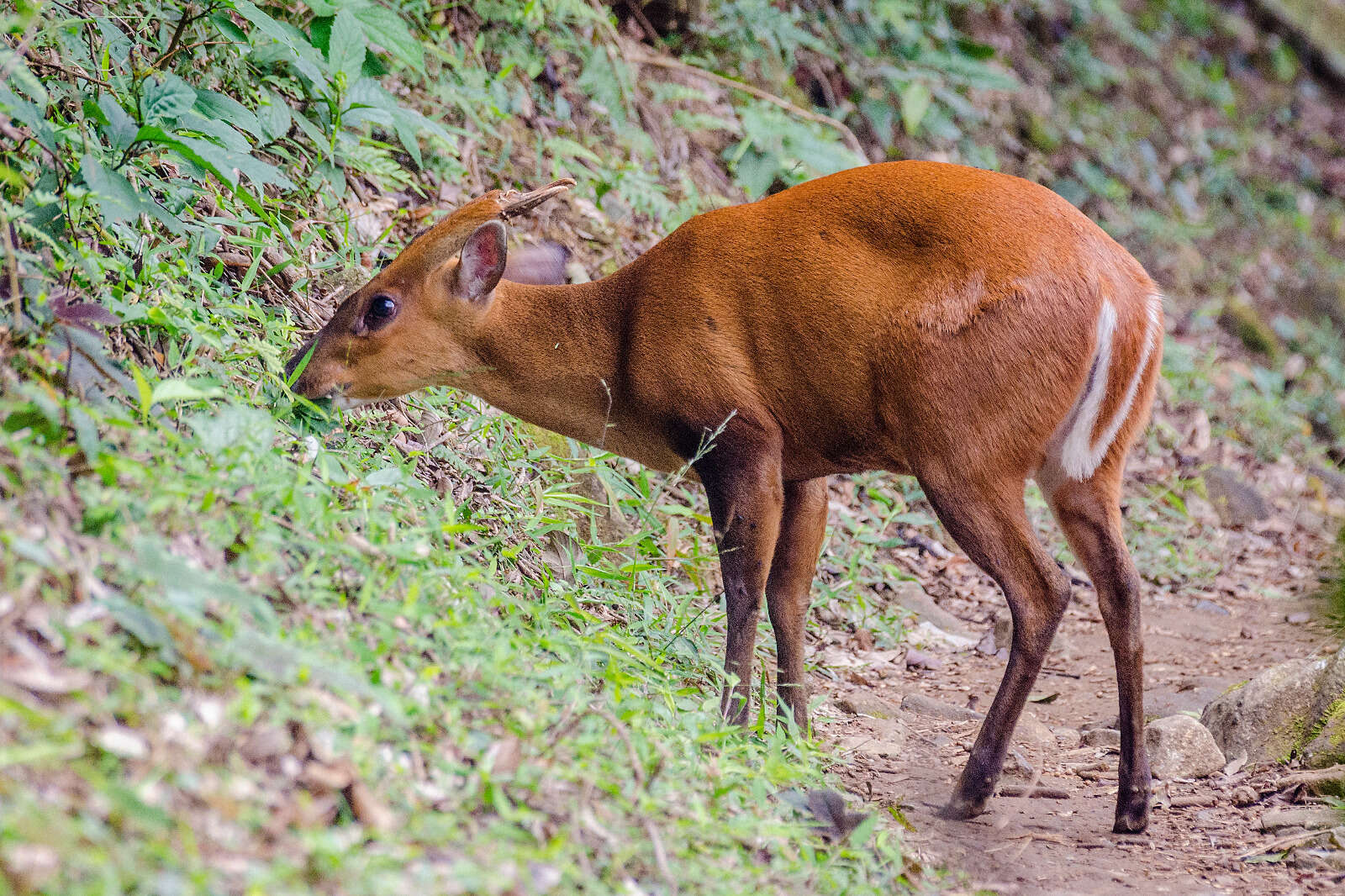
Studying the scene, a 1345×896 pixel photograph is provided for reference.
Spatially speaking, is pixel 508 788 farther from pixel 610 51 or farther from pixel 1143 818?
pixel 610 51

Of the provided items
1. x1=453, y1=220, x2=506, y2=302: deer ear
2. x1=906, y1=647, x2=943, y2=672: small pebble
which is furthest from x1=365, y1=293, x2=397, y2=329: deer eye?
x1=906, y1=647, x2=943, y2=672: small pebble

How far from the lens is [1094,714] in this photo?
5094 millimetres

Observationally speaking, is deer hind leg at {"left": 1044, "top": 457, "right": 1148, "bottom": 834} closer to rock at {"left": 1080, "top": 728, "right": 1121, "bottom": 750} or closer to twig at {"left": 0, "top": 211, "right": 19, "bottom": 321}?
rock at {"left": 1080, "top": 728, "right": 1121, "bottom": 750}

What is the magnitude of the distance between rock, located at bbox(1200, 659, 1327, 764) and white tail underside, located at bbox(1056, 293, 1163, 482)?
1.11 meters

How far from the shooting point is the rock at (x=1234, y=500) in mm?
7801

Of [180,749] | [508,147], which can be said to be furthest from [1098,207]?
[180,749]

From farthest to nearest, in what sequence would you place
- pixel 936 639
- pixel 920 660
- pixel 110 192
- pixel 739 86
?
pixel 739 86, pixel 936 639, pixel 920 660, pixel 110 192

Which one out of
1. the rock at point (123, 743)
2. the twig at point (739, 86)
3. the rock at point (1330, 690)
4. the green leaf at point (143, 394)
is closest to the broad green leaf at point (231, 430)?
the green leaf at point (143, 394)

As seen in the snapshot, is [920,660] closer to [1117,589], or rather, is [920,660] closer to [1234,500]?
[1117,589]

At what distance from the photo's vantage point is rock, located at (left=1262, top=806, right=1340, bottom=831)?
374 centimetres

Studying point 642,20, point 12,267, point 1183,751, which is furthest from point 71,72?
point 642,20

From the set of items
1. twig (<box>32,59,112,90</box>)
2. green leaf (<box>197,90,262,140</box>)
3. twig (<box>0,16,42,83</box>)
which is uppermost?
twig (<box>0,16,42,83</box>)

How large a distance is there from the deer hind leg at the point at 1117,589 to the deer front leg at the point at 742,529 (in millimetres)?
1055

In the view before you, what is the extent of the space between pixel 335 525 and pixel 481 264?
5.70ft
